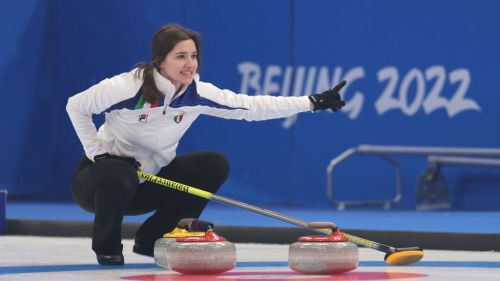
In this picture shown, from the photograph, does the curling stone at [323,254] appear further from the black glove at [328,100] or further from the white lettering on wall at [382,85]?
the white lettering on wall at [382,85]

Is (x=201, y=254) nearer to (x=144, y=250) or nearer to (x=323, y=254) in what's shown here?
(x=323, y=254)

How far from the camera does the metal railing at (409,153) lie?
27.4 feet

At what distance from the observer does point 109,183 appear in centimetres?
470

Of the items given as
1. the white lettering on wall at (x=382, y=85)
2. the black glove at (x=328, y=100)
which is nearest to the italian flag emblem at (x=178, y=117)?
the black glove at (x=328, y=100)

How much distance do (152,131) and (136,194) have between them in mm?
310

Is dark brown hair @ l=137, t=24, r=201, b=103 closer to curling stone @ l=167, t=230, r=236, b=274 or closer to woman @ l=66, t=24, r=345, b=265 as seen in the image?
woman @ l=66, t=24, r=345, b=265

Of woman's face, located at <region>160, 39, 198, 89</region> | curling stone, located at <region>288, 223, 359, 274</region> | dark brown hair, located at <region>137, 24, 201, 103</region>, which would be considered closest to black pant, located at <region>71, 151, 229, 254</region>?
dark brown hair, located at <region>137, 24, 201, 103</region>

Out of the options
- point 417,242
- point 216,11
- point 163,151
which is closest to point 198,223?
point 163,151

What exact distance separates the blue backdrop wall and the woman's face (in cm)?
432

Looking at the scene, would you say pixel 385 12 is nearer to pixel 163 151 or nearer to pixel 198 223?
pixel 163 151

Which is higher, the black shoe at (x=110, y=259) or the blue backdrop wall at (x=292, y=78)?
the blue backdrop wall at (x=292, y=78)

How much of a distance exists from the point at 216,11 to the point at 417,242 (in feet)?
13.0

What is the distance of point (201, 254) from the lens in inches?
165

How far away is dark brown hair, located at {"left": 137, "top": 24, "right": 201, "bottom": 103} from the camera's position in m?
4.82
